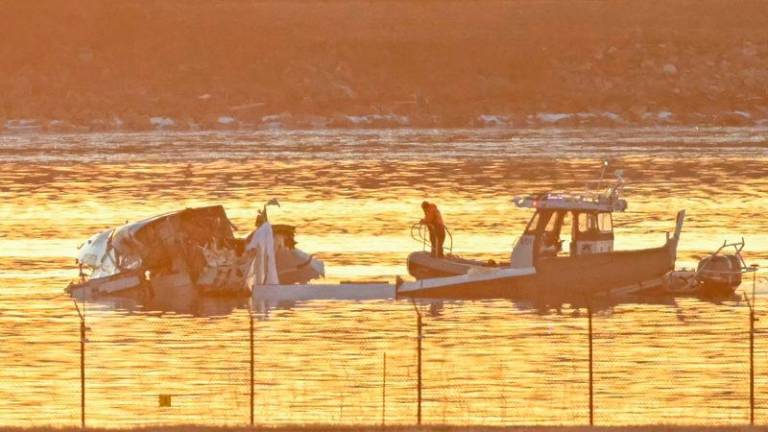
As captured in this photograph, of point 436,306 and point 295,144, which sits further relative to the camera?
point 295,144

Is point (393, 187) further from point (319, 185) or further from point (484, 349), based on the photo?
point (484, 349)

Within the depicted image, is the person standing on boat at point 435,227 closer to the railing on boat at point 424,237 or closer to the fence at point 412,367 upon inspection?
the railing on boat at point 424,237

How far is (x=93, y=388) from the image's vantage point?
3503cm

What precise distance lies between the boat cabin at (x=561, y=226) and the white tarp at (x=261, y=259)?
5711mm

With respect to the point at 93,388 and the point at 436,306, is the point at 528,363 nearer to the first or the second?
the point at 93,388

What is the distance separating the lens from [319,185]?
9838 cm

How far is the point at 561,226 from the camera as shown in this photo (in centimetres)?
5088

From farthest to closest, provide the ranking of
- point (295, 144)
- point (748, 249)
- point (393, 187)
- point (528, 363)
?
point (295, 144) < point (393, 187) < point (748, 249) < point (528, 363)

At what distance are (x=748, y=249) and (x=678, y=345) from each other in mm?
22617

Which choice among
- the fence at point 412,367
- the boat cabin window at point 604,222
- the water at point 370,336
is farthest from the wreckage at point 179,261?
the boat cabin window at point 604,222

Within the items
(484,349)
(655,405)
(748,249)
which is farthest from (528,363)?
(748,249)

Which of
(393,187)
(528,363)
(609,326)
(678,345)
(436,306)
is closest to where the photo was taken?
(528,363)

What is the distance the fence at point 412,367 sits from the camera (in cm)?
3172

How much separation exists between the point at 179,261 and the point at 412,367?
17503mm
